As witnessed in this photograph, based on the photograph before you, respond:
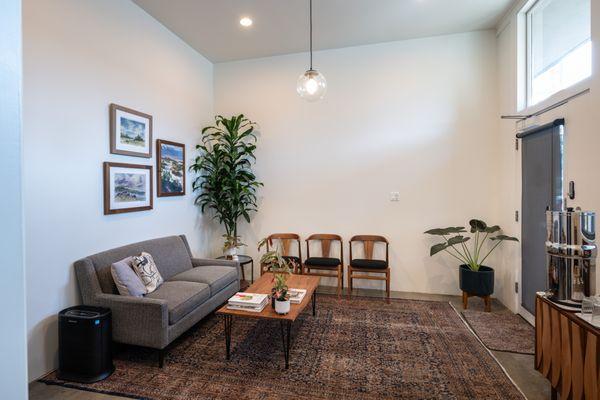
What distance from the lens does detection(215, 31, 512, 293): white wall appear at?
404cm

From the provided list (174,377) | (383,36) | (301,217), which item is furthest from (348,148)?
(174,377)

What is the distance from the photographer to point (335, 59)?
446 cm

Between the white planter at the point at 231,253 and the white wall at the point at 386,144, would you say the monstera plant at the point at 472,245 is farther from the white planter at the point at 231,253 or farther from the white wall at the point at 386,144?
the white planter at the point at 231,253

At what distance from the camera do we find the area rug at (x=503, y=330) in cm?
276

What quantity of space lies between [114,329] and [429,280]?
12.5 ft

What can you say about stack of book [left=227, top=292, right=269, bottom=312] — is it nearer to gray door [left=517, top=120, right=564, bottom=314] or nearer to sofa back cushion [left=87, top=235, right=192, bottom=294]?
sofa back cushion [left=87, top=235, right=192, bottom=294]

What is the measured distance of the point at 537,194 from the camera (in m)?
3.06

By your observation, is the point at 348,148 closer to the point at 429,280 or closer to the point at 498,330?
the point at 429,280

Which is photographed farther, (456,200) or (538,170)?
(456,200)

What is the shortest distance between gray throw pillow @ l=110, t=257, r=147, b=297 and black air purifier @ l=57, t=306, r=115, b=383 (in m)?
0.29

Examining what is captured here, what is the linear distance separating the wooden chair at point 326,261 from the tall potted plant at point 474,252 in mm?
1212

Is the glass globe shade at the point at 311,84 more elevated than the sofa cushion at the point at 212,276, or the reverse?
the glass globe shade at the point at 311,84

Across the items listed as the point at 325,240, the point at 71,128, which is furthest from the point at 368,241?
the point at 71,128

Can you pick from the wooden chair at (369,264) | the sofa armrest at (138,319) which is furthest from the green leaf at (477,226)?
the sofa armrest at (138,319)
